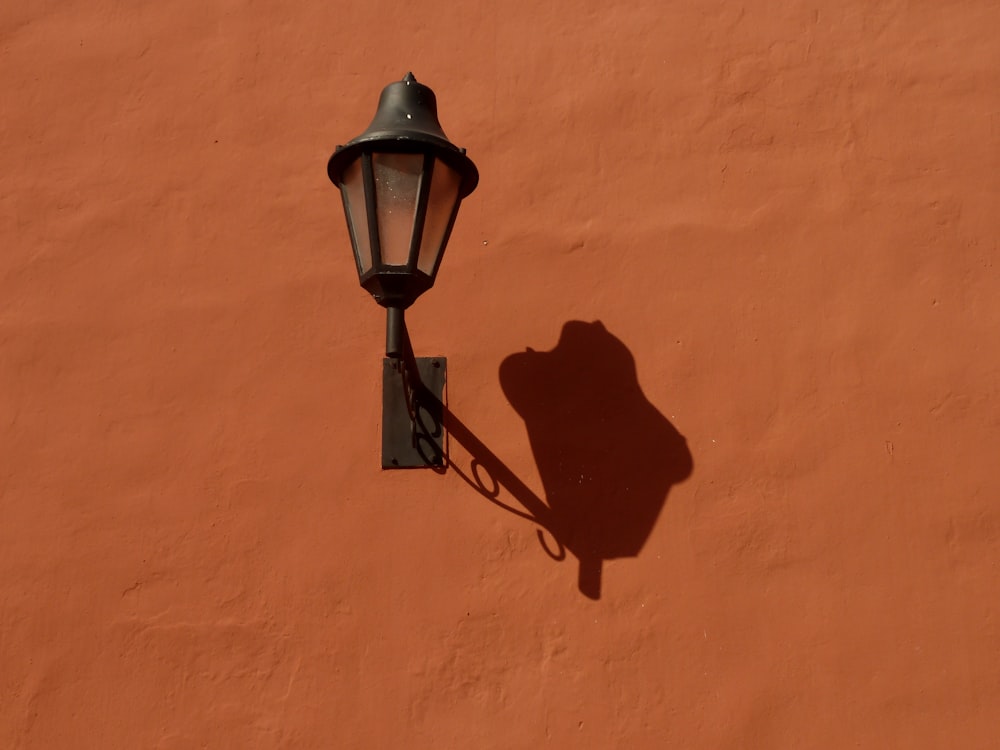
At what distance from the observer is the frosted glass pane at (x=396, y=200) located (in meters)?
2.27

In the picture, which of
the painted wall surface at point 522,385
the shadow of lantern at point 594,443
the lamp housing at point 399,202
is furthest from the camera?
the shadow of lantern at point 594,443

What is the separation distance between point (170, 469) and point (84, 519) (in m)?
0.21

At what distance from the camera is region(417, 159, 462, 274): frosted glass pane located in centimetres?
230

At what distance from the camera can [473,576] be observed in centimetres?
249

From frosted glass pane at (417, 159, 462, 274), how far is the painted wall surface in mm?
408

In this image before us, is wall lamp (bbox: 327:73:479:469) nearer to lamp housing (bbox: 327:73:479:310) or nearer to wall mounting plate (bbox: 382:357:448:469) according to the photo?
lamp housing (bbox: 327:73:479:310)

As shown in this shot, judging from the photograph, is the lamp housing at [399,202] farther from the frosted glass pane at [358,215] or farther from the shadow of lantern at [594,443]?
the shadow of lantern at [594,443]

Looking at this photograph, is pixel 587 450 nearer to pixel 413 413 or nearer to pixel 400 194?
pixel 413 413

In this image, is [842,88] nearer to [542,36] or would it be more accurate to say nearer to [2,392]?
[542,36]

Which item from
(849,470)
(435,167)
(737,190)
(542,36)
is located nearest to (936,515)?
(849,470)

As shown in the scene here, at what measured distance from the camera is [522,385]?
2.65 meters

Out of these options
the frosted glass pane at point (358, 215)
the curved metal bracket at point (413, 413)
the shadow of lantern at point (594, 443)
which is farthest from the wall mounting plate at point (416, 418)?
the frosted glass pane at point (358, 215)

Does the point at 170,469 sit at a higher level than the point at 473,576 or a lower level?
higher

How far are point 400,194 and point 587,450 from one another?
2.27 feet
